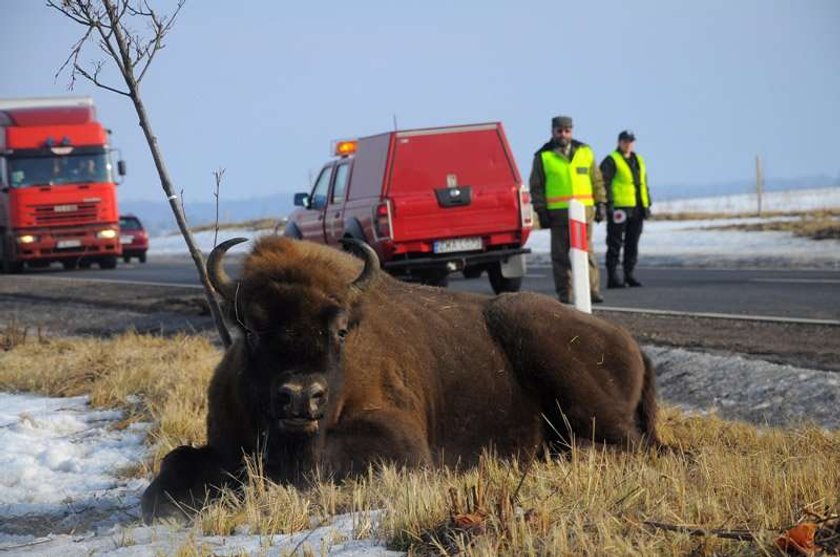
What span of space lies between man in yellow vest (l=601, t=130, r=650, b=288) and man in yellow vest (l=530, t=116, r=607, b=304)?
10.7 feet

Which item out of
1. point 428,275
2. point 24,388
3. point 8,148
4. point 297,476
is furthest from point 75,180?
point 297,476

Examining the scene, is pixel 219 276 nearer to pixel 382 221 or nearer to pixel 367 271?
pixel 367 271

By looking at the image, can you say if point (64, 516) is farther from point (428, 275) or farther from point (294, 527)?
point (428, 275)

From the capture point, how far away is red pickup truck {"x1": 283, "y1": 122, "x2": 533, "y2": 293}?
62.0 feet

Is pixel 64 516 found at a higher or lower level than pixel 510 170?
lower

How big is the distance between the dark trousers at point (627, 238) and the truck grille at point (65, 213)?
19142mm

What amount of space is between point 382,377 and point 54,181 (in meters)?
30.1

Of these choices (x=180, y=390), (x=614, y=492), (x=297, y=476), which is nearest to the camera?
(x=614, y=492)

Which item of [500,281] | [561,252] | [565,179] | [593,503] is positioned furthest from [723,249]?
[593,503]

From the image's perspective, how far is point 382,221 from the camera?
1875 cm

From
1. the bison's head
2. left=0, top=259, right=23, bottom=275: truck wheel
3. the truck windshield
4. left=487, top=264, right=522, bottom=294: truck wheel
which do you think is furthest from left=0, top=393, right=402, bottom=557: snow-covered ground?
left=0, top=259, right=23, bottom=275: truck wheel

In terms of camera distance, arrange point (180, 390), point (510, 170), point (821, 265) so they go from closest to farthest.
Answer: point (180, 390) < point (510, 170) < point (821, 265)

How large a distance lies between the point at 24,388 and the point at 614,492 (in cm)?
690

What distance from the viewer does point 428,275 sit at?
1958 cm
